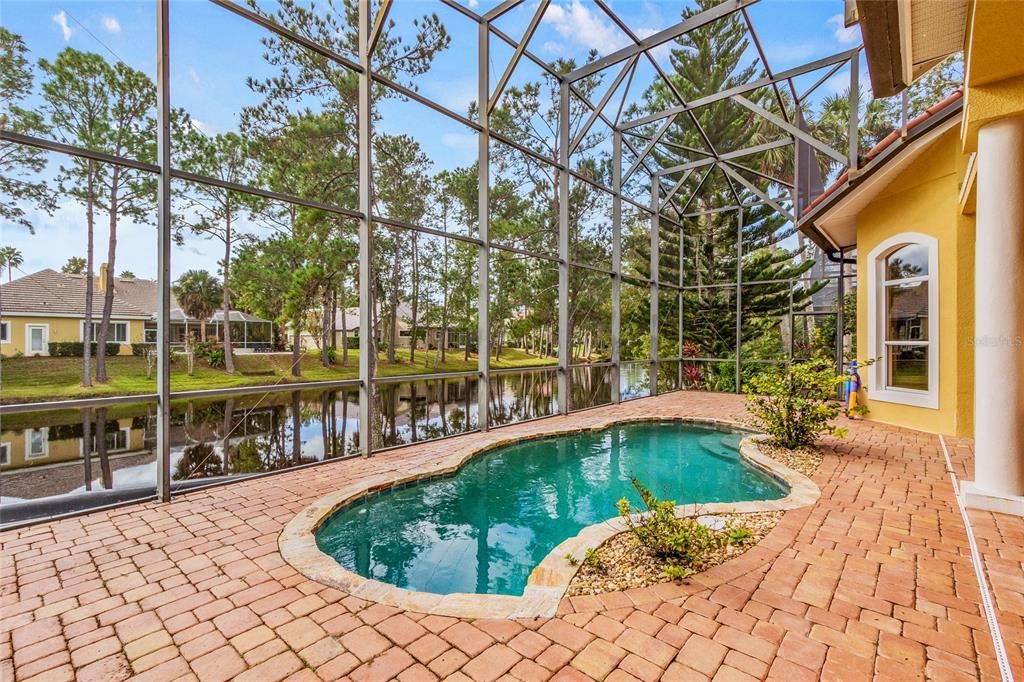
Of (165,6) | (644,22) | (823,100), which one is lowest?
(165,6)

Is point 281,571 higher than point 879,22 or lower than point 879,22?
lower

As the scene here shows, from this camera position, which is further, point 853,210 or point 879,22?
point 853,210

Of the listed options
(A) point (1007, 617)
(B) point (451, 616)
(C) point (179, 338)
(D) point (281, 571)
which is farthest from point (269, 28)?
(C) point (179, 338)

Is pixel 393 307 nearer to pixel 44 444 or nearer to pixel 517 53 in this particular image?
pixel 517 53

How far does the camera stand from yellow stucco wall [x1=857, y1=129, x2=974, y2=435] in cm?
540

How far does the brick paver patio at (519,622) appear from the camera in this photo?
1.77 m

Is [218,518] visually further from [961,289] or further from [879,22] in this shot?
[961,289]

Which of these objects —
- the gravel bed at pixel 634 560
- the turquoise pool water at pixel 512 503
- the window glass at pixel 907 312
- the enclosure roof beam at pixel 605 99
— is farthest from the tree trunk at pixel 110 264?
the window glass at pixel 907 312

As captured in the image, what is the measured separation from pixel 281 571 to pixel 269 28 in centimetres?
468

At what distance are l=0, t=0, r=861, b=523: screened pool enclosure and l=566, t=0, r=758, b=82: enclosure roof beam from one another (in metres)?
0.03

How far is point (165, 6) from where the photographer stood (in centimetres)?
362

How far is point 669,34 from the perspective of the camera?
7.02 metres

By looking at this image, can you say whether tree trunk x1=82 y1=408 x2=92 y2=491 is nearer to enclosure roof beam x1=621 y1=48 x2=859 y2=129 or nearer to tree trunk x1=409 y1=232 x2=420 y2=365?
tree trunk x1=409 y1=232 x2=420 y2=365

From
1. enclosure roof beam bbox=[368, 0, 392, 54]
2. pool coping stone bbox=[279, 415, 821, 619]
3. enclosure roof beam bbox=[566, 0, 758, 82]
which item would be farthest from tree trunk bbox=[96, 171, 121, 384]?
enclosure roof beam bbox=[566, 0, 758, 82]
